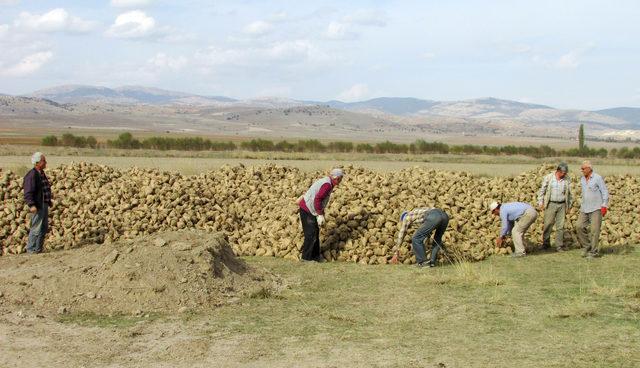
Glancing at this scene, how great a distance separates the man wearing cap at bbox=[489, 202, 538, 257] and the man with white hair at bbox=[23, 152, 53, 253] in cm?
829

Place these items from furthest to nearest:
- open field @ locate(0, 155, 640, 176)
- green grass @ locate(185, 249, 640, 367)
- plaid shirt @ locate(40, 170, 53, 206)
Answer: open field @ locate(0, 155, 640, 176) < plaid shirt @ locate(40, 170, 53, 206) < green grass @ locate(185, 249, 640, 367)

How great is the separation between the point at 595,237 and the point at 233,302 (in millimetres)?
7058

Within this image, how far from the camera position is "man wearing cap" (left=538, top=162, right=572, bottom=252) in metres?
12.9

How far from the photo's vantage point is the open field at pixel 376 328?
696 centimetres

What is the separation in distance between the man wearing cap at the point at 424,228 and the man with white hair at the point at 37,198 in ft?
21.0

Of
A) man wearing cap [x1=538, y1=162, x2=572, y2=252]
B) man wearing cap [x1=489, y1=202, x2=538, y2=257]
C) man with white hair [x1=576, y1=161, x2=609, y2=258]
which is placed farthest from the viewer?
man wearing cap [x1=538, y1=162, x2=572, y2=252]

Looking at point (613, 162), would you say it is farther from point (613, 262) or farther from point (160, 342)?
point (160, 342)

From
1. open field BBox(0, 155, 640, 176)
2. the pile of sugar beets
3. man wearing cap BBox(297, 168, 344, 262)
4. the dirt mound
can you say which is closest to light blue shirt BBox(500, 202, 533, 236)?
the pile of sugar beets

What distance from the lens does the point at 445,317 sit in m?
8.60

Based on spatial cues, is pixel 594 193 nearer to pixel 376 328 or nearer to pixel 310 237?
pixel 310 237

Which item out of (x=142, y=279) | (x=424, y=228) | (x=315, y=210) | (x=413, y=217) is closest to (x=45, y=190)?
(x=142, y=279)

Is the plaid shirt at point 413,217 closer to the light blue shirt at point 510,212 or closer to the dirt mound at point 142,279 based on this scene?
the light blue shirt at point 510,212

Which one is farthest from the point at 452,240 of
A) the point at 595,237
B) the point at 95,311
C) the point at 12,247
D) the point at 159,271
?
the point at 12,247

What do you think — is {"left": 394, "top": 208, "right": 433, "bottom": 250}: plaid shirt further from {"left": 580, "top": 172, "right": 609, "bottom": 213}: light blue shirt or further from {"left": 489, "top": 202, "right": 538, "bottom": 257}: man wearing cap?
{"left": 580, "top": 172, "right": 609, "bottom": 213}: light blue shirt
